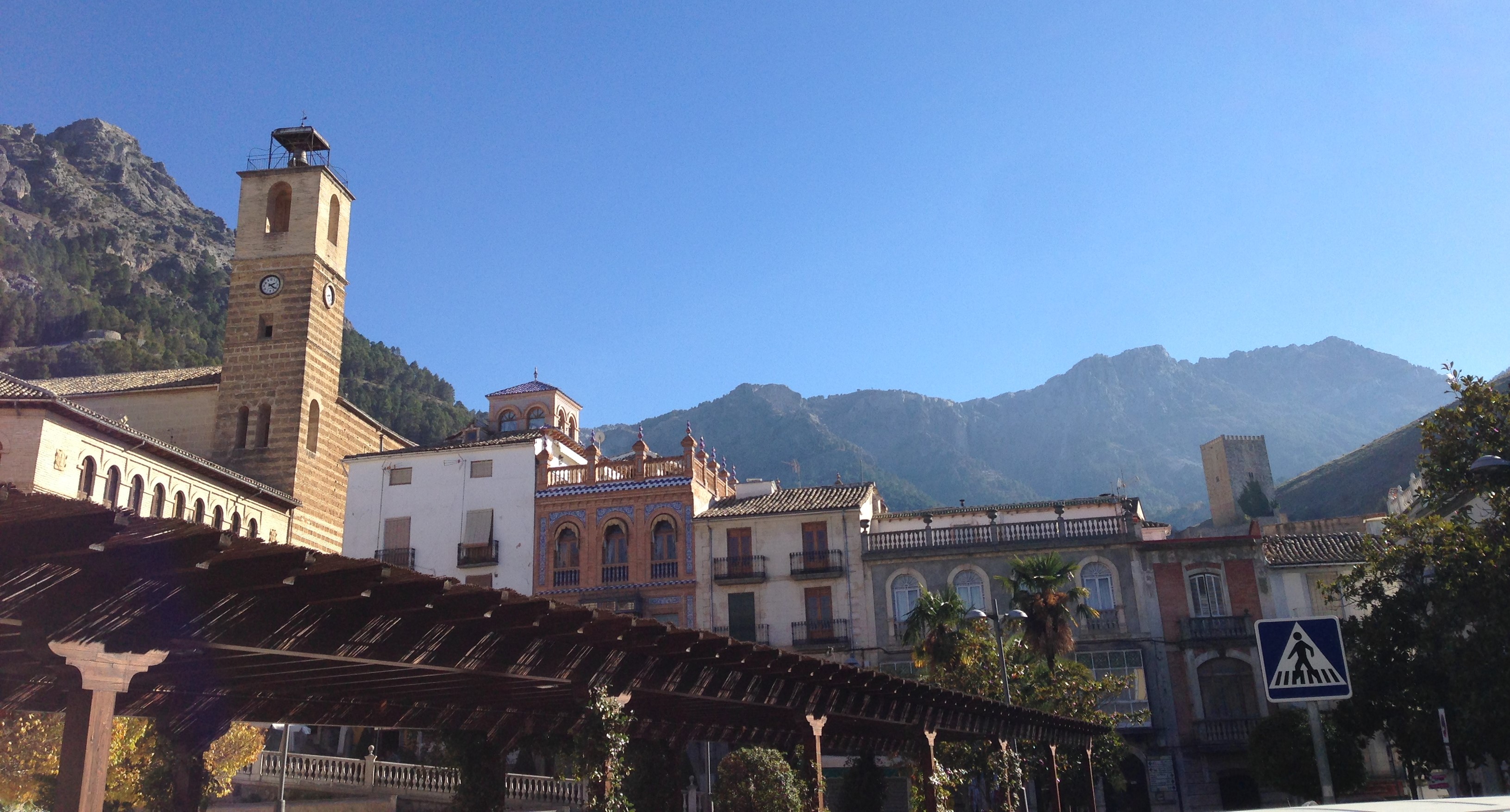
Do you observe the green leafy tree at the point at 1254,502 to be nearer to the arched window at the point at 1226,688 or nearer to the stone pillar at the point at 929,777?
the arched window at the point at 1226,688

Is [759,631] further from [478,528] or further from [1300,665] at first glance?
[1300,665]

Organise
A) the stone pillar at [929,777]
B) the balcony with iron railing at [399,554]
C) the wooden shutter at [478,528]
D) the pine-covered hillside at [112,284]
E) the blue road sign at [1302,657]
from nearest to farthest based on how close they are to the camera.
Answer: the blue road sign at [1302,657], the stone pillar at [929,777], the wooden shutter at [478,528], the balcony with iron railing at [399,554], the pine-covered hillside at [112,284]

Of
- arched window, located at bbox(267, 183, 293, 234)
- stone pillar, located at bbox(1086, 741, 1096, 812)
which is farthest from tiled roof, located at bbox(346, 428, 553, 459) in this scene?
stone pillar, located at bbox(1086, 741, 1096, 812)

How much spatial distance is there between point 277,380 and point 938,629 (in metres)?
29.2

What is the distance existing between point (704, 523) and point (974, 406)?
161806 mm

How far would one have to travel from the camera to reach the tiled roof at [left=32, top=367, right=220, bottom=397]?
46.2 metres

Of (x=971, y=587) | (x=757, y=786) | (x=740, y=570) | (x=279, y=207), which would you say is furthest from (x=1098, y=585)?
(x=279, y=207)

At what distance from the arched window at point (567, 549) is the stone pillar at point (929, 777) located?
2328 centimetres

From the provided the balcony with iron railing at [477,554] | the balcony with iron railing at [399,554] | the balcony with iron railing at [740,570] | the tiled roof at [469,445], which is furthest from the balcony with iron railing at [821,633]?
the balcony with iron railing at [399,554]

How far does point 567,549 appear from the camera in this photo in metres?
43.2

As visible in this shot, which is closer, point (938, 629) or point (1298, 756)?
point (938, 629)

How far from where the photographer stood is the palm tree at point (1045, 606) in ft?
108

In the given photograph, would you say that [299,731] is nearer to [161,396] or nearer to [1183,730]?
[161,396]

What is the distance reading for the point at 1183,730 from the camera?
1522 inches
